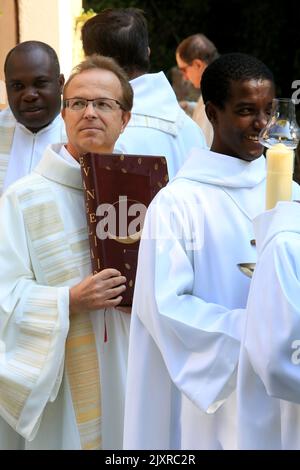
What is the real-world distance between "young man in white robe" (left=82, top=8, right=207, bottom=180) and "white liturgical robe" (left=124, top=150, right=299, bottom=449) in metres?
1.26

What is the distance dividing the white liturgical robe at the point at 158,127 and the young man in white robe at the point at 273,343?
199cm

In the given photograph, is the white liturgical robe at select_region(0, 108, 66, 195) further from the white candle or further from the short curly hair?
the white candle

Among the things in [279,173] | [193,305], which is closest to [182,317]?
[193,305]

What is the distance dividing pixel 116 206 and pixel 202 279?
0.60m

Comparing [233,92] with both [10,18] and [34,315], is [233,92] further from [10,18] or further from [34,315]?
[10,18]

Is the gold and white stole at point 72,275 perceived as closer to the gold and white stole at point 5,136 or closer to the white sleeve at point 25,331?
the white sleeve at point 25,331

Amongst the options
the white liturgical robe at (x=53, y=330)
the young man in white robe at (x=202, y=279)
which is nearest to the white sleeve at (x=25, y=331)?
the white liturgical robe at (x=53, y=330)

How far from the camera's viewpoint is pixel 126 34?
15.7 ft

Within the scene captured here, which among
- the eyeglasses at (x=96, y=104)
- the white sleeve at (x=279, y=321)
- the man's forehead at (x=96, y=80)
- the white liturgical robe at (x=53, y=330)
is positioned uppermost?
the man's forehead at (x=96, y=80)

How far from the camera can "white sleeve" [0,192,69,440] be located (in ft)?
12.7

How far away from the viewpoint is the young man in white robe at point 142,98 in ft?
15.6

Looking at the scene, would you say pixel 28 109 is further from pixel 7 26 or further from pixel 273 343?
pixel 273 343
